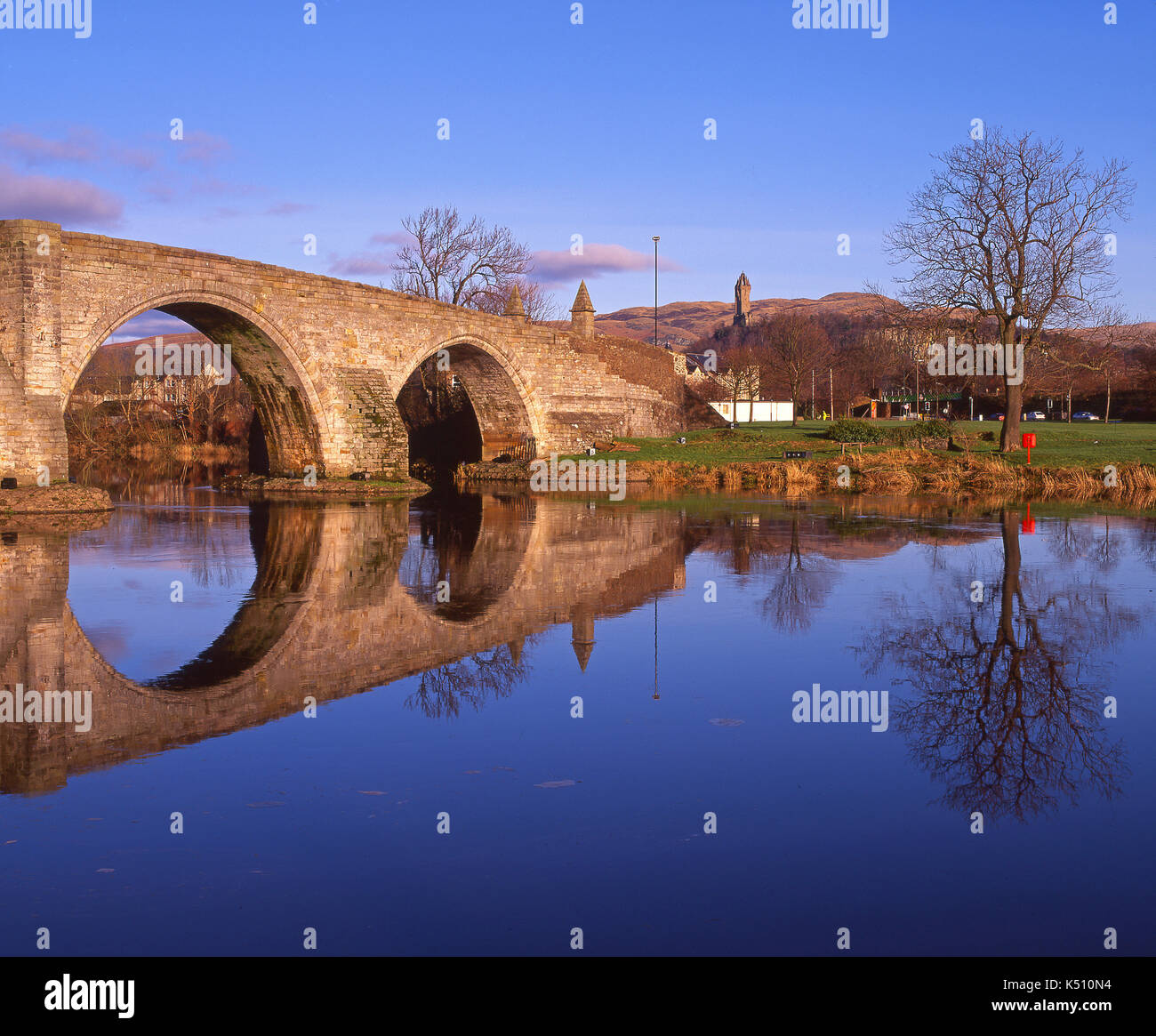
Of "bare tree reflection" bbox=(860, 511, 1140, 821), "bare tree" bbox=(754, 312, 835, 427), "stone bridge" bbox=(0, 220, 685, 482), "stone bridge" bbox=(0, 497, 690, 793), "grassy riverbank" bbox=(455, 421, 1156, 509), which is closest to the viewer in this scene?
"bare tree reflection" bbox=(860, 511, 1140, 821)

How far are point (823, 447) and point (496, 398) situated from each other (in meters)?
12.4

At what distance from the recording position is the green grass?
35250 millimetres

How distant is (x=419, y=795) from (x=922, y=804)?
2.77 meters

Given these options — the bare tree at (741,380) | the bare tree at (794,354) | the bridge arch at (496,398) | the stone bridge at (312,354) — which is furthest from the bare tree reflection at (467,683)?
the bare tree at (741,380)

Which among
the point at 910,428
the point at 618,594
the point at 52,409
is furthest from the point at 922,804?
the point at 910,428

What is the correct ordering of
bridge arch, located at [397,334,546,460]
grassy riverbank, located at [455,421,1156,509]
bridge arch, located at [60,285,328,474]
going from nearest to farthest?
bridge arch, located at [60,285,328,474] → grassy riverbank, located at [455,421,1156,509] → bridge arch, located at [397,334,546,460]

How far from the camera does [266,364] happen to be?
1314 inches

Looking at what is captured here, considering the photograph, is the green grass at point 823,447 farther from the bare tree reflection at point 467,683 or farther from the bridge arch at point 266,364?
the bare tree reflection at point 467,683

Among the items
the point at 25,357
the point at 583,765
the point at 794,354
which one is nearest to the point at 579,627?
the point at 583,765

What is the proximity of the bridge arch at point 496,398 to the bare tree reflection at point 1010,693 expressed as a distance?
29.8 metres

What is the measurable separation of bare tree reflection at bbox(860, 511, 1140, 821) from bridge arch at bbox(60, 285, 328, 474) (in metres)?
22.6

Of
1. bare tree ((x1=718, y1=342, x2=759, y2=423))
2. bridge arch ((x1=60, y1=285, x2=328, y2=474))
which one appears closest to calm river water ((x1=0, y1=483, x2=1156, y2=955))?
bridge arch ((x1=60, y1=285, x2=328, y2=474))

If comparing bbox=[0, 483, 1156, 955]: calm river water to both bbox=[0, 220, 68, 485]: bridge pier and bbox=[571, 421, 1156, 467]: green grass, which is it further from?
bbox=[571, 421, 1156, 467]: green grass

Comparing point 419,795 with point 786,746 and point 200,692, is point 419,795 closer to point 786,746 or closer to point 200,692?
point 786,746
